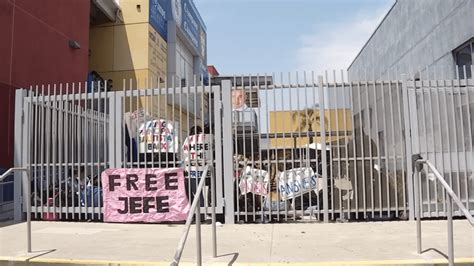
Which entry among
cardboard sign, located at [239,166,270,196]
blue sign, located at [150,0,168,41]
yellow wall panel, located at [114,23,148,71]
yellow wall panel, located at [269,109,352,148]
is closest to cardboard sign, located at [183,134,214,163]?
cardboard sign, located at [239,166,270,196]

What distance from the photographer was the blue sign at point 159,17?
24706 mm

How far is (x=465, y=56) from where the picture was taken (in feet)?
47.6

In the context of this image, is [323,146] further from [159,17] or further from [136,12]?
[159,17]

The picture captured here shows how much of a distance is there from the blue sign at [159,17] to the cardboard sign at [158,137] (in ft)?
53.7

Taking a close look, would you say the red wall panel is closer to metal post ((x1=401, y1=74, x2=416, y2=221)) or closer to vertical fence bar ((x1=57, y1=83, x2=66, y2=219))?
vertical fence bar ((x1=57, y1=83, x2=66, y2=219))

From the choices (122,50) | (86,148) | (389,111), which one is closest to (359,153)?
(389,111)

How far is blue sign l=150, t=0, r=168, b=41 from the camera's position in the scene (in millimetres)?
24706

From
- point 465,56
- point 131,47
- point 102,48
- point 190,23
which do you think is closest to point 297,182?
point 465,56

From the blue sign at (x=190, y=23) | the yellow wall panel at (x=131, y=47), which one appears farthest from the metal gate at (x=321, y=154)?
the blue sign at (x=190, y=23)

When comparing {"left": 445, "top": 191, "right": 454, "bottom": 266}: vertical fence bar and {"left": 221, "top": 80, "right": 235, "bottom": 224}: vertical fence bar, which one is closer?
{"left": 445, "top": 191, "right": 454, "bottom": 266}: vertical fence bar

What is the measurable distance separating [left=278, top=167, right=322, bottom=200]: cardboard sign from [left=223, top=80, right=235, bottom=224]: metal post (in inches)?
36.0

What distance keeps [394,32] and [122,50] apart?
12774 millimetres

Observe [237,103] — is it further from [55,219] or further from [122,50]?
[122,50]

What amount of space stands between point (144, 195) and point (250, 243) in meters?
2.71
